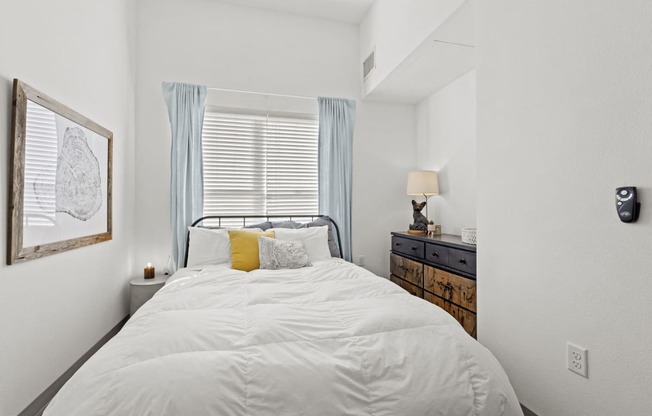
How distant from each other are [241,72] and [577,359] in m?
3.51

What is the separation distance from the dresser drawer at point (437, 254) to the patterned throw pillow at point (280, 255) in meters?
1.04

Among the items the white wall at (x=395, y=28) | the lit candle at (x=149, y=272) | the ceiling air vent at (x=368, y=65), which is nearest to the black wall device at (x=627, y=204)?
the white wall at (x=395, y=28)

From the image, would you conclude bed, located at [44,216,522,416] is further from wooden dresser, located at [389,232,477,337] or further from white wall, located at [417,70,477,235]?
white wall, located at [417,70,477,235]

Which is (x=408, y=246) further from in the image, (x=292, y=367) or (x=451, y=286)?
(x=292, y=367)

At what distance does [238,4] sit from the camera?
346 centimetres

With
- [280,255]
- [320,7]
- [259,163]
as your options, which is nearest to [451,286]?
[280,255]

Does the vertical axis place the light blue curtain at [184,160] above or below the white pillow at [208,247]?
above

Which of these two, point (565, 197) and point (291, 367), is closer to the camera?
point (291, 367)

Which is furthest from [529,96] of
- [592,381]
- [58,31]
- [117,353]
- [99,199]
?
[99,199]

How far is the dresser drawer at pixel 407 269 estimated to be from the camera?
3000 mm

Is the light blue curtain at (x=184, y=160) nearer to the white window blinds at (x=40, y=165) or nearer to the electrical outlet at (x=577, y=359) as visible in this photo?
the white window blinds at (x=40, y=165)

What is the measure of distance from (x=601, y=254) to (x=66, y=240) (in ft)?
9.10

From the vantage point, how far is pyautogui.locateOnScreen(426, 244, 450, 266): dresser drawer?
8.61 feet

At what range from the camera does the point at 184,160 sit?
321cm
